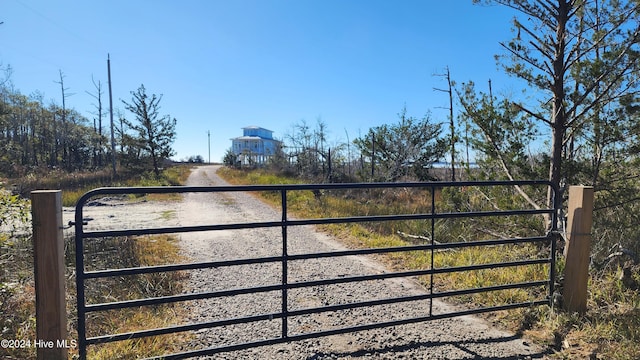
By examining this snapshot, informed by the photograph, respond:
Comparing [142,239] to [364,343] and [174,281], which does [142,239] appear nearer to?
[174,281]

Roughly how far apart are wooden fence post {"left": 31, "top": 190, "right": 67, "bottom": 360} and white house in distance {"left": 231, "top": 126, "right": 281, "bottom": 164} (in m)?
22.0

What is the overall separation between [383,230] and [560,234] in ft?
15.3

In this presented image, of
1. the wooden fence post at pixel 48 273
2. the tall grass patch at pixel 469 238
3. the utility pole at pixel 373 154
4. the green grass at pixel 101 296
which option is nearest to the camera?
the wooden fence post at pixel 48 273

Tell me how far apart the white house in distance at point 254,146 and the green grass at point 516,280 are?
18.1 m

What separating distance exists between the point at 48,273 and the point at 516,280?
460cm

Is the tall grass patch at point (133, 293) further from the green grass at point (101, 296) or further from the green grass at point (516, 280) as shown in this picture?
the green grass at point (516, 280)

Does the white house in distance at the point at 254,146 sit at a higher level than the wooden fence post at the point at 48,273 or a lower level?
higher

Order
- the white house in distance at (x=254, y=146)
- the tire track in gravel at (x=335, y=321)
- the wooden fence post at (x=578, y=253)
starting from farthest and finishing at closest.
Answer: the white house in distance at (x=254, y=146) → the wooden fence post at (x=578, y=253) → the tire track in gravel at (x=335, y=321)

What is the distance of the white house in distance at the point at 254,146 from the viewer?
3023 cm

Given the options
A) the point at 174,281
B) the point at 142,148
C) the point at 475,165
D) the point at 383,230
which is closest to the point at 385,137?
the point at 383,230

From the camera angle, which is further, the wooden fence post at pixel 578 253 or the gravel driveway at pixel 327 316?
the wooden fence post at pixel 578 253

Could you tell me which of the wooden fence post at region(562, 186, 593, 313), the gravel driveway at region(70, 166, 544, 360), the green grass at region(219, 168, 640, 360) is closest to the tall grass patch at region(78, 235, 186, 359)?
the gravel driveway at region(70, 166, 544, 360)

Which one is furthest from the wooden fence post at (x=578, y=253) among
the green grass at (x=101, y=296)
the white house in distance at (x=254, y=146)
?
the white house in distance at (x=254, y=146)

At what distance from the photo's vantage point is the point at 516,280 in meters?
4.09
